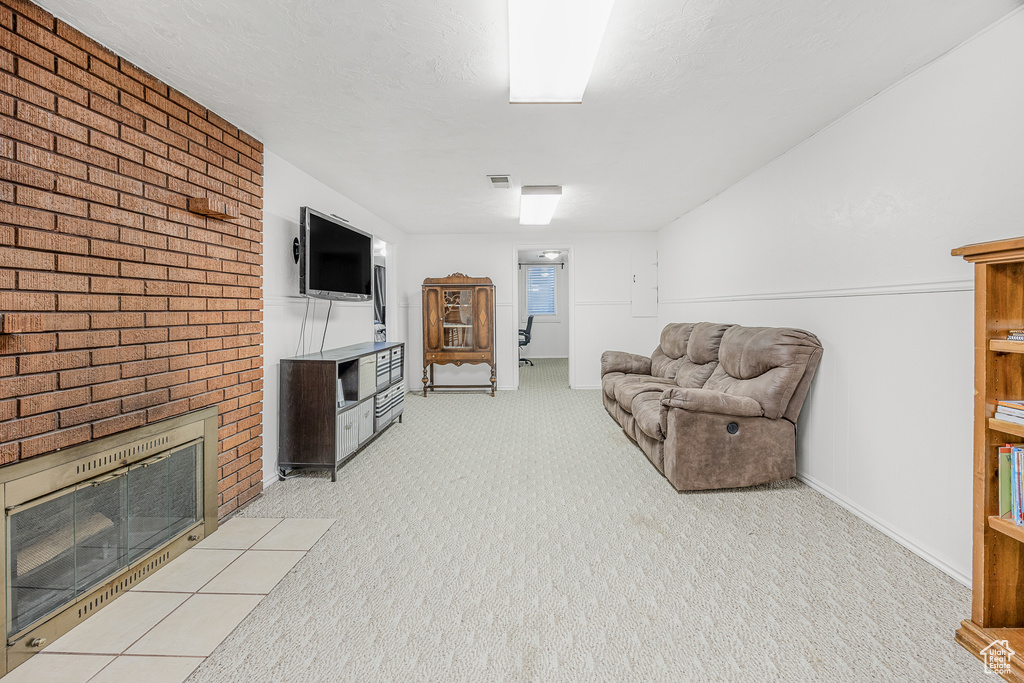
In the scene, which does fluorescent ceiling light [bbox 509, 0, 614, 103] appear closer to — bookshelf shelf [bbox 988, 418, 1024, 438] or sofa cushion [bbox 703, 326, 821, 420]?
bookshelf shelf [bbox 988, 418, 1024, 438]

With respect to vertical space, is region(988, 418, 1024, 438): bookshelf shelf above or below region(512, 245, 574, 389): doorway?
below

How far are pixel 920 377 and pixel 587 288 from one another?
4.39 metres

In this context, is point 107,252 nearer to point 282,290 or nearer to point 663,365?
point 282,290

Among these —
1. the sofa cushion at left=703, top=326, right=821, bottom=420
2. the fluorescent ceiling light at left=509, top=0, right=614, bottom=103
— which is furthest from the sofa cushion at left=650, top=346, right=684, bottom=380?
the fluorescent ceiling light at left=509, top=0, right=614, bottom=103

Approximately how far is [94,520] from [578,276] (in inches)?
214

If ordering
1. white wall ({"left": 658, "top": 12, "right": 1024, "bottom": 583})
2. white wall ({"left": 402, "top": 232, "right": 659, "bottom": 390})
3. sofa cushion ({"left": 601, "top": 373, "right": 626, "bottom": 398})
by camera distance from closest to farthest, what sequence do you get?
white wall ({"left": 658, "top": 12, "right": 1024, "bottom": 583})
sofa cushion ({"left": 601, "top": 373, "right": 626, "bottom": 398})
white wall ({"left": 402, "top": 232, "right": 659, "bottom": 390})

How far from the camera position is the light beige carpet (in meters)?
1.38

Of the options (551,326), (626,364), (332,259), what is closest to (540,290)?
(551,326)

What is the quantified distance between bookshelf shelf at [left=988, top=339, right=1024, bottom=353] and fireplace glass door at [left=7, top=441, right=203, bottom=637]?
10.1ft

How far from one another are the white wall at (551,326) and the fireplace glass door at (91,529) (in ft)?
26.3

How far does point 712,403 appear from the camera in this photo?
8.43ft

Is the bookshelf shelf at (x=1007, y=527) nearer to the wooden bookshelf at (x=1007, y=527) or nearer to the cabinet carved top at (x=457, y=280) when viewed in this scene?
the wooden bookshelf at (x=1007, y=527)

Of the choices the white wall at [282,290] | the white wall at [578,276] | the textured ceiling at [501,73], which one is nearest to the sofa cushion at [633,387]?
the textured ceiling at [501,73]

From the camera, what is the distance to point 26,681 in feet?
4.36
